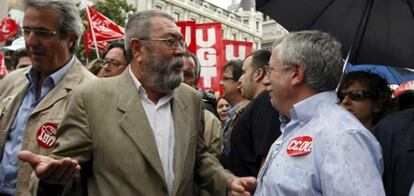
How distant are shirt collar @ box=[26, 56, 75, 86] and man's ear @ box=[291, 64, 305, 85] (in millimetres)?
1279

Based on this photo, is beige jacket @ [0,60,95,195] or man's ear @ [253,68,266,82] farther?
man's ear @ [253,68,266,82]

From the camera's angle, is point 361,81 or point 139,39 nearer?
point 139,39

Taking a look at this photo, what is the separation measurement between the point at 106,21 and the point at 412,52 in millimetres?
8514

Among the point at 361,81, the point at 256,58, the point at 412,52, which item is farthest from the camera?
the point at 256,58

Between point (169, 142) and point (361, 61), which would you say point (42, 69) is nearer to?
point (169, 142)

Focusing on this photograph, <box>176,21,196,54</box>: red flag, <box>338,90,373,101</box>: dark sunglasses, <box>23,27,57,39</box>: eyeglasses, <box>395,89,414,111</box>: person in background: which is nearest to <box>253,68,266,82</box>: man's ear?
<box>338,90,373,101</box>: dark sunglasses

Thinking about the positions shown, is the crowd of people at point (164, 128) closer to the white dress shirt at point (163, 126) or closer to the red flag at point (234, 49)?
the white dress shirt at point (163, 126)

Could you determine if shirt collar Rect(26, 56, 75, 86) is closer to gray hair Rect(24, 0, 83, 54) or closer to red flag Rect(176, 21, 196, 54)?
gray hair Rect(24, 0, 83, 54)

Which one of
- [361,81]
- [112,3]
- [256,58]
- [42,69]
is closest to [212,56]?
[256,58]

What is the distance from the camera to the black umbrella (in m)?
3.03

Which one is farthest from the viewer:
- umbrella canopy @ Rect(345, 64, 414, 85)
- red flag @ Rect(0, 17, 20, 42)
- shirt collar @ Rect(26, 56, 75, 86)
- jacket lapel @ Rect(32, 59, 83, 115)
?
red flag @ Rect(0, 17, 20, 42)

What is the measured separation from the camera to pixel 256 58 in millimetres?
4309

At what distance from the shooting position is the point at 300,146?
7.60 feet

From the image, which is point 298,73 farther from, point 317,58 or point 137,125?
point 137,125
